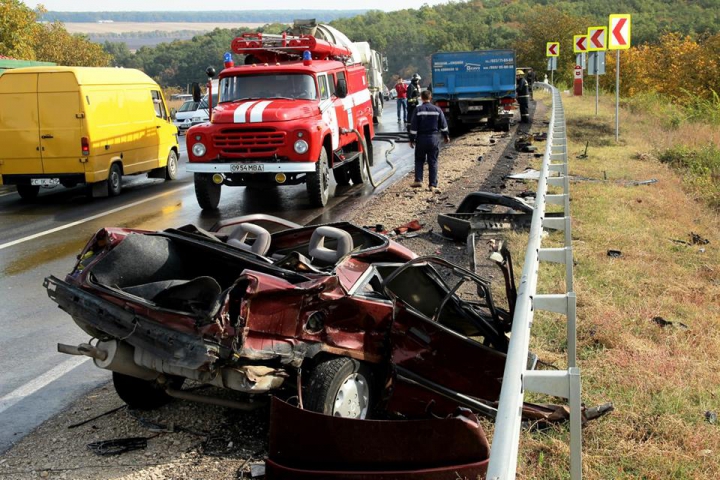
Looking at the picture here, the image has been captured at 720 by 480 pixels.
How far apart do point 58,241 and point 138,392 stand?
24.1ft

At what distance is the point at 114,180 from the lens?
16984 mm

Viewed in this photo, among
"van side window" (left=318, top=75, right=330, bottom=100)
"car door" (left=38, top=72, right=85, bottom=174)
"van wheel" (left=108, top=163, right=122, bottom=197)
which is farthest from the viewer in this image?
"van wheel" (left=108, top=163, right=122, bottom=197)

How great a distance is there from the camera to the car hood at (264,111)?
45.3 feet

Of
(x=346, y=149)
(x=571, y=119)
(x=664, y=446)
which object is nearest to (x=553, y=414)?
(x=664, y=446)

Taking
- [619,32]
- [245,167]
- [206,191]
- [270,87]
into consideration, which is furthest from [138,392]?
[619,32]

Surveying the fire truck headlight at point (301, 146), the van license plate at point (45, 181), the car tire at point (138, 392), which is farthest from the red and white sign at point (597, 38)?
the car tire at point (138, 392)

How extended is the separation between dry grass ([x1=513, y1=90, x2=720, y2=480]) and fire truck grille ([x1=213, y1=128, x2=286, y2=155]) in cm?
484

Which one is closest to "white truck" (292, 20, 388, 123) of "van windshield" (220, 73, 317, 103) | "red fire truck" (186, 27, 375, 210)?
"red fire truck" (186, 27, 375, 210)

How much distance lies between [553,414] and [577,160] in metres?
13.8

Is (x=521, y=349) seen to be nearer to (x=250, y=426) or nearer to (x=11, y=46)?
(x=250, y=426)

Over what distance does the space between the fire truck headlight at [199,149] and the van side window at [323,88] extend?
7.46 ft

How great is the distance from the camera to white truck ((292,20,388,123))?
22734 mm

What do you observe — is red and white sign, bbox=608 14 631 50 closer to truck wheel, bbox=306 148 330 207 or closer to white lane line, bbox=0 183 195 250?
truck wheel, bbox=306 148 330 207

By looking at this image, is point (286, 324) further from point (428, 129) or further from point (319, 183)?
point (428, 129)
